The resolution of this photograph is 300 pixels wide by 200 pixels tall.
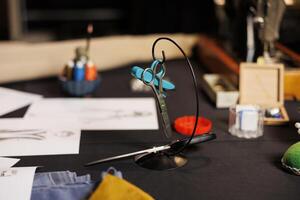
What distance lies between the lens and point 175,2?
85.5 inches

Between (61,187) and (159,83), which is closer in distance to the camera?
(61,187)

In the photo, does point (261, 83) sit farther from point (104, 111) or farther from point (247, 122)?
point (104, 111)

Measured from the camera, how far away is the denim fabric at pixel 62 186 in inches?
35.2

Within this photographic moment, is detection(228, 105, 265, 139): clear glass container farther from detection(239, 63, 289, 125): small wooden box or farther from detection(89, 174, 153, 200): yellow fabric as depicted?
detection(89, 174, 153, 200): yellow fabric

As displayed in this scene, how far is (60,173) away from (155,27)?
4.35 ft

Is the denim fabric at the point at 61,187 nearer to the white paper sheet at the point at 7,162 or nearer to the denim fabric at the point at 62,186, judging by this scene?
the denim fabric at the point at 62,186

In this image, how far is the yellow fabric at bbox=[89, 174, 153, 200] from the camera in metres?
0.85

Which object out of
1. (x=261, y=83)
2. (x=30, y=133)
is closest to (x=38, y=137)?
(x=30, y=133)

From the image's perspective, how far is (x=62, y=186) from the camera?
0.91 m

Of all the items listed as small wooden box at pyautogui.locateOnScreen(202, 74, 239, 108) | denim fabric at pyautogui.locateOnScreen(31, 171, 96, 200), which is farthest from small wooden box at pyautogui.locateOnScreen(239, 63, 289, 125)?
denim fabric at pyautogui.locateOnScreen(31, 171, 96, 200)

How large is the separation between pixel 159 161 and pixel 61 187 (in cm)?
24

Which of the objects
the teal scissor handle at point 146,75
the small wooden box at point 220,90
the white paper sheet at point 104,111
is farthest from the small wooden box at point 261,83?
the teal scissor handle at point 146,75

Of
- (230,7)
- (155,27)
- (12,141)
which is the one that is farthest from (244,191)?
(155,27)

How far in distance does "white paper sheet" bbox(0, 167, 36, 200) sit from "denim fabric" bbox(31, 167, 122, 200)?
1cm
